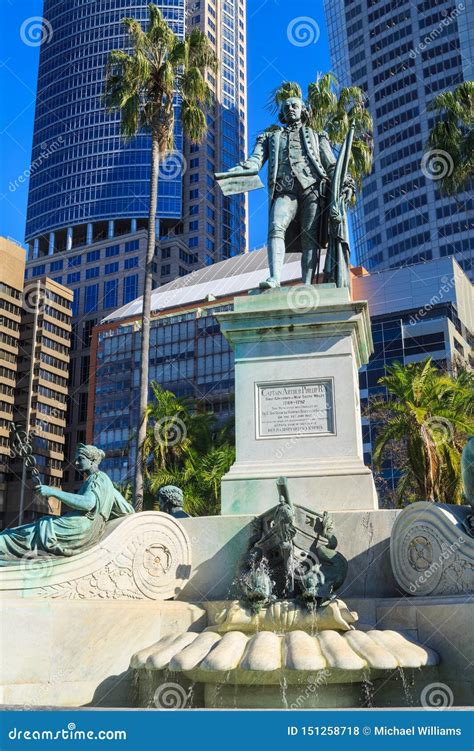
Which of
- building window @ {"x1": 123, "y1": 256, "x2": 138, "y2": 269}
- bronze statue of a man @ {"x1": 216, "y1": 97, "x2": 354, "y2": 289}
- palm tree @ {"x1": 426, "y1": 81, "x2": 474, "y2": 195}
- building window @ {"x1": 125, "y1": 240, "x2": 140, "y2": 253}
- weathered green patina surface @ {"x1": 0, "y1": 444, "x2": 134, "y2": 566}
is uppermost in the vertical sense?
building window @ {"x1": 125, "y1": 240, "x2": 140, "y2": 253}

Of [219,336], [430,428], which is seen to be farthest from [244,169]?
[219,336]

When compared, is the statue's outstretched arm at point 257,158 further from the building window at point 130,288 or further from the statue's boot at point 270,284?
the building window at point 130,288

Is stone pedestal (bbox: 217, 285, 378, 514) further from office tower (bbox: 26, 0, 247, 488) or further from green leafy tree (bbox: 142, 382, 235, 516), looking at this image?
office tower (bbox: 26, 0, 247, 488)

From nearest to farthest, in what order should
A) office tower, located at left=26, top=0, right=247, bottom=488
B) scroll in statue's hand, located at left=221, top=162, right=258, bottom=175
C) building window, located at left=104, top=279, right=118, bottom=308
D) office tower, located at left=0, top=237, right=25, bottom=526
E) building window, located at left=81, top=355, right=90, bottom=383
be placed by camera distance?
1. scroll in statue's hand, located at left=221, top=162, right=258, bottom=175
2. office tower, located at left=0, top=237, right=25, bottom=526
3. building window, located at left=81, top=355, right=90, bottom=383
4. building window, located at left=104, top=279, right=118, bottom=308
5. office tower, located at left=26, top=0, right=247, bottom=488

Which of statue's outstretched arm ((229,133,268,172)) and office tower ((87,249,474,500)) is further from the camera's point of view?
office tower ((87,249,474,500))

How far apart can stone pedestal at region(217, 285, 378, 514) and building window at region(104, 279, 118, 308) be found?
13083cm

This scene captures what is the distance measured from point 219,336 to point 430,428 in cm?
6618

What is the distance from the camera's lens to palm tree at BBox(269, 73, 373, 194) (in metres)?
32.7

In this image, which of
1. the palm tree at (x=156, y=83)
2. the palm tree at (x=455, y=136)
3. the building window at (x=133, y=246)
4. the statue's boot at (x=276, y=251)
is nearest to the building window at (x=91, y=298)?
the building window at (x=133, y=246)

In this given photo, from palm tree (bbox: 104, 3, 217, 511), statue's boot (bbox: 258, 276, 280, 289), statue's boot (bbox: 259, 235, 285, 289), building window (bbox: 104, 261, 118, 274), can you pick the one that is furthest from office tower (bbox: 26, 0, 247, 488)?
statue's boot (bbox: 258, 276, 280, 289)

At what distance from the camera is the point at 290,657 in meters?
6.70

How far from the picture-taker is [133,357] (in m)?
104

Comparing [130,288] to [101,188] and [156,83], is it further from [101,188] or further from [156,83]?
[156,83]

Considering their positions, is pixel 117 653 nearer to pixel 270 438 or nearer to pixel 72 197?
pixel 270 438
